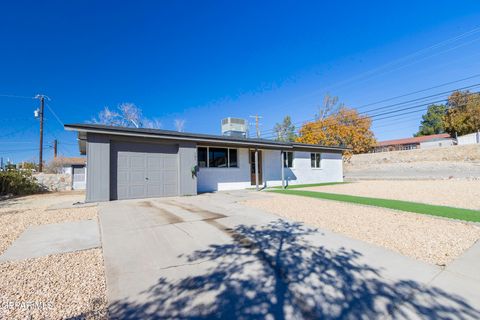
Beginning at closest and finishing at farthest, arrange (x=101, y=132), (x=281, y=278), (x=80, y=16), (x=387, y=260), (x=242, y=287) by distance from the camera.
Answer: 1. (x=242, y=287)
2. (x=281, y=278)
3. (x=387, y=260)
4. (x=101, y=132)
5. (x=80, y=16)

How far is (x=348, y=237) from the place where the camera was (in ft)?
13.7

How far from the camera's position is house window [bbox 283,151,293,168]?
15305 mm

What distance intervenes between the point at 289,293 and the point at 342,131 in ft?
89.2

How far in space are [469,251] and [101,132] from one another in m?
10.2

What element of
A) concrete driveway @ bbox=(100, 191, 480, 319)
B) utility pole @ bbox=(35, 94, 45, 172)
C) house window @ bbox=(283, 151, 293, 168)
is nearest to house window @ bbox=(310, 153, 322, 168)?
house window @ bbox=(283, 151, 293, 168)

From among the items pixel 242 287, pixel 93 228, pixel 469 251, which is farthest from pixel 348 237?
pixel 93 228

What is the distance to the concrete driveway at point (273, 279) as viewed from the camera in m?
2.10

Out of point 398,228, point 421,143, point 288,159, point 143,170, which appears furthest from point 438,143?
point 143,170

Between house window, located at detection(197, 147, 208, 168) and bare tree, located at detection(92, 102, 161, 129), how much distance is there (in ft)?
54.7

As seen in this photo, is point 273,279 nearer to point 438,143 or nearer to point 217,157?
point 217,157

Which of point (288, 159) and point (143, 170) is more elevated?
point (288, 159)

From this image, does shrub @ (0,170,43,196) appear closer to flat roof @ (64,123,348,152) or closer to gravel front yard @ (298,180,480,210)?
flat roof @ (64,123,348,152)

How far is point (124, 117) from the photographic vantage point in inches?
989

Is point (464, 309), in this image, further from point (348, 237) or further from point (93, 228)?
point (93, 228)
